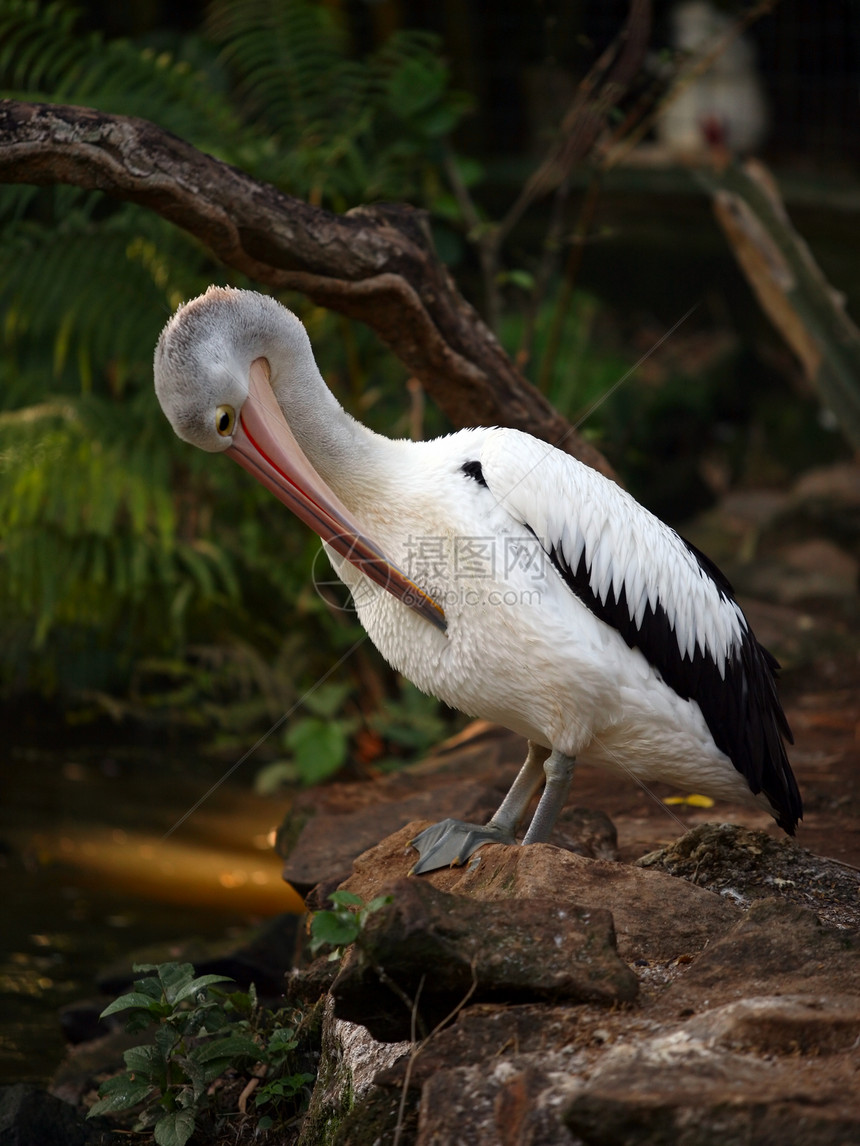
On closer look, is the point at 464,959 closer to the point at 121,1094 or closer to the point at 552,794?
the point at 552,794

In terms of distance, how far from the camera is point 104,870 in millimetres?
5629

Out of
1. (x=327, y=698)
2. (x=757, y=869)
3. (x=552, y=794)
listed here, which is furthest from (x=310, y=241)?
(x=327, y=698)

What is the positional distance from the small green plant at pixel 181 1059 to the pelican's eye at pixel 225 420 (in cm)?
138

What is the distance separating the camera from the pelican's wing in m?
3.06

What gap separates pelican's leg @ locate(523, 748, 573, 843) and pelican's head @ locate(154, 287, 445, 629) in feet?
1.62

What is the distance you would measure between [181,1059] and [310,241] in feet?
7.85

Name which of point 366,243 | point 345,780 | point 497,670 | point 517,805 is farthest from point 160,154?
point 345,780

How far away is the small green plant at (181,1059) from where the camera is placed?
113 inches

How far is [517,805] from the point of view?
3395 mm

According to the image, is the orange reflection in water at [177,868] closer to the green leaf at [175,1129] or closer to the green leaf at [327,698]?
the green leaf at [327,698]

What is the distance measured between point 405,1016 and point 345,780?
421 cm

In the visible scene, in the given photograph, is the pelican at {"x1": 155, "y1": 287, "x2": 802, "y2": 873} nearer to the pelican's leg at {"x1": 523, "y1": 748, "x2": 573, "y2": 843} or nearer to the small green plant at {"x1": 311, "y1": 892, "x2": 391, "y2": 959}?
the pelican's leg at {"x1": 523, "y1": 748, "x2": 573, "y2": 843}

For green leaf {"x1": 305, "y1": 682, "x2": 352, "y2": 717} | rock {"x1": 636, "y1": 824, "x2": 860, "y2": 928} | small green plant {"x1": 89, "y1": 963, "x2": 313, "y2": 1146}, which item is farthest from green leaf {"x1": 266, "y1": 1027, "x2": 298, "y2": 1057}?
green leaf {"x1": 305, "y1": 682, "x2": 352, "y2": 717}

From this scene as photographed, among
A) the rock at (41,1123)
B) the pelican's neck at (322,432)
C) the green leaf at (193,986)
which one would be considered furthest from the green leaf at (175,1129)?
the pelican's neck at (322,432)
